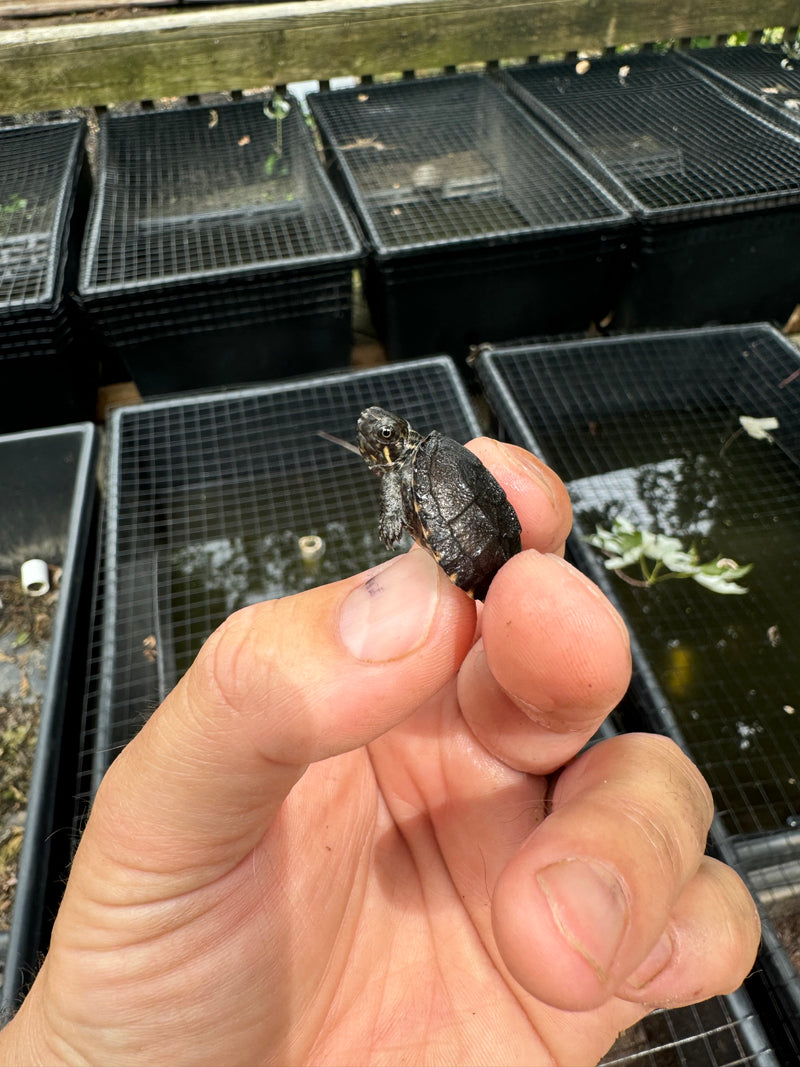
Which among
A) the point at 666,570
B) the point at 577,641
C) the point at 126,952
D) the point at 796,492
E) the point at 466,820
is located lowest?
the point at 666,570

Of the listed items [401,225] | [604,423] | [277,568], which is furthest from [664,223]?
[277,568]

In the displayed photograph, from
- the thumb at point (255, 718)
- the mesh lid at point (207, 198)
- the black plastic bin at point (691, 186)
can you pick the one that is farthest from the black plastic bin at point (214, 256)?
the thumb at point (255, 718)

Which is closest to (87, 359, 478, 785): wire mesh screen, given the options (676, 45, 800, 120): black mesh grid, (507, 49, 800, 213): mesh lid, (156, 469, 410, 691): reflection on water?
(156, 469, 410, 691): reflection on water

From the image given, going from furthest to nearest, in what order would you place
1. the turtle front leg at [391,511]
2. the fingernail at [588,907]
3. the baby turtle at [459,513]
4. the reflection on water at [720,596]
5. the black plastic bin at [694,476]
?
the black plastic bin at [694,476], the reflection on water at [720,596], the turtle front leg at [391,511], the baby turtle at [459,513], the fingernail at [588,907]

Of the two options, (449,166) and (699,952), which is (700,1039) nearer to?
(699,952)

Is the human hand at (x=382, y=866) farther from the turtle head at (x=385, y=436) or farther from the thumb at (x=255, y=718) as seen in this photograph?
the turtle head at (x=385, y=436)

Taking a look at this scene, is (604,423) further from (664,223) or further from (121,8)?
(121,8)

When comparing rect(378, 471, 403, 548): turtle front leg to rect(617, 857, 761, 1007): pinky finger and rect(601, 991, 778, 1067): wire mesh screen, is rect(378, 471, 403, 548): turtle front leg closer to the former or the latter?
rect(617, 857, 761, 1007): pinky finger

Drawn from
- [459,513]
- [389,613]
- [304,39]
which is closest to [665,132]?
[304,39]
